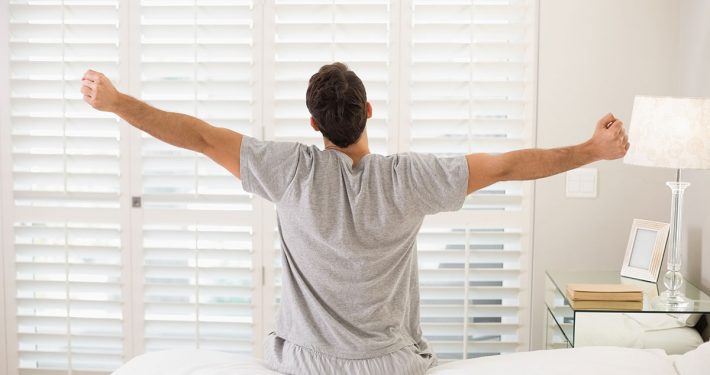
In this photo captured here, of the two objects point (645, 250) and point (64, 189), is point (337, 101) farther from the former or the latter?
point (64, 189)

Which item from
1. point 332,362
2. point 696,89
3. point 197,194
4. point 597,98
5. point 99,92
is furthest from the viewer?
point 197,194

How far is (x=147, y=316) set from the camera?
10.7ft

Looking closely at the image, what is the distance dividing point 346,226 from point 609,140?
656 millimetres

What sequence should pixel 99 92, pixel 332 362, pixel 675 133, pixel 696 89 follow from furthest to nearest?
pixel 696 89, pixel 675 133, pixel 332 362, pixel 99 92

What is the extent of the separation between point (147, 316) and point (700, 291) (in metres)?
2.18

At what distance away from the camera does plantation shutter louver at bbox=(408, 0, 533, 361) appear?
120 inches

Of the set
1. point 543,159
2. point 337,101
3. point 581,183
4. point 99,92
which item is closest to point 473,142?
point 581,183

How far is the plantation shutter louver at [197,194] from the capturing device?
3.14 m

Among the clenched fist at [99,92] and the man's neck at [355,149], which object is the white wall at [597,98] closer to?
the man's neck at [355,149]

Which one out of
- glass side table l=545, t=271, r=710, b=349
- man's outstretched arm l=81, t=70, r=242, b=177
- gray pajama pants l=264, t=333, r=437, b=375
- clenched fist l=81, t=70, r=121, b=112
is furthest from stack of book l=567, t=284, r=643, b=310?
clenched fist l=81, t=70, r=121, b=112

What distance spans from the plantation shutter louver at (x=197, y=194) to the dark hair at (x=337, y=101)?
52.9 inches

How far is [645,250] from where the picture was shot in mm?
2848

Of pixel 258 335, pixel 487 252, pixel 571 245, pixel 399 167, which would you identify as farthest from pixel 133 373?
pixel 571 245

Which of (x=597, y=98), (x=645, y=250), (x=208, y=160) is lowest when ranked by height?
(x=645, y=250)
